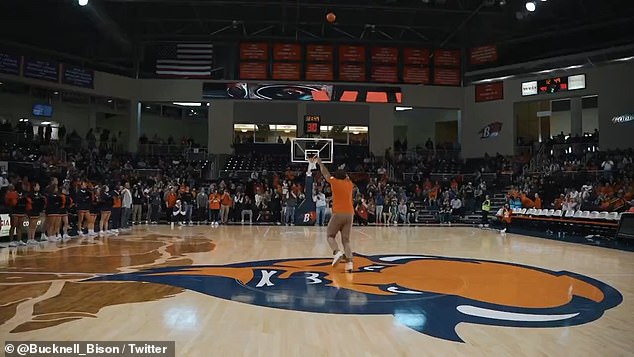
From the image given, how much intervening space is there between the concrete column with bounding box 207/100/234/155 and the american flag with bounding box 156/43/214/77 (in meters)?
1.98

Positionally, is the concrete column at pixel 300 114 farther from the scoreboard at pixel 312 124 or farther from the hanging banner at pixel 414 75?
the hanging banner at pixel 414 75

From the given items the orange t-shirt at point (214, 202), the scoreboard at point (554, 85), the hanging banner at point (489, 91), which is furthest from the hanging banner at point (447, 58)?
the orange t-shirt at point (214, 202)

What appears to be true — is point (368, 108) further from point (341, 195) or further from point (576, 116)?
point (341, 195)

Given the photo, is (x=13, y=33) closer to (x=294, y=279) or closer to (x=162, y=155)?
(x=162, y=155)

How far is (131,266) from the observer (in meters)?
8.39

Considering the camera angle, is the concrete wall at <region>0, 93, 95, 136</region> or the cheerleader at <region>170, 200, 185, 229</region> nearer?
the cheerleader at <region>170, 200, 185, 229</region>

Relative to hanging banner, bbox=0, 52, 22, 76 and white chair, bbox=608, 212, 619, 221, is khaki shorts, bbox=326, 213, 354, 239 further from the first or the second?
hanging banner, bbox=0, 52, 22, 76

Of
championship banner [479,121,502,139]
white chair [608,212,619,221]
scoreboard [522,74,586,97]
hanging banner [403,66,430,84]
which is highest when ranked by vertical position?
hanging banner [403,66,430,84]

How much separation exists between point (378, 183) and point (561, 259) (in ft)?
51.3

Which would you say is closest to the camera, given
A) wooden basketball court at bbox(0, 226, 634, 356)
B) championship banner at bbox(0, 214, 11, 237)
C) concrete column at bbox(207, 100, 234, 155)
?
wooden basketball court at bbox(0, 226, 634, 356)

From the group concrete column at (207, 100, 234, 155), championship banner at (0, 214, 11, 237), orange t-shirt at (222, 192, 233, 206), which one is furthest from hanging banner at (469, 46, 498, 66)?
championship banner at (0, 214, 11, 237)

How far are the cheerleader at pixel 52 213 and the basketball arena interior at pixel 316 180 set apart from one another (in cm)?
6

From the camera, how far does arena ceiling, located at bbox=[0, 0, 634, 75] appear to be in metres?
25.5

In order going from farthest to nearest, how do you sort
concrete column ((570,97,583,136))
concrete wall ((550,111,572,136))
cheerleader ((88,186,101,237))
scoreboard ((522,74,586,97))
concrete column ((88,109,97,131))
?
concrete wall ((550,111,572,136))
concrete column ((88,109,97,131))
concrete column ((570,97,583,136))
scoreboard ((522,74,586,97))
cheerleader ((88,186,101,237))
